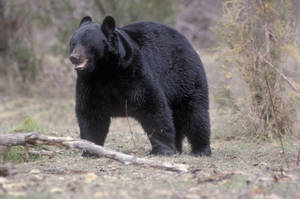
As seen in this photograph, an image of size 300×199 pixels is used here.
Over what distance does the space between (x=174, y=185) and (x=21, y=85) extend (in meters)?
12.8

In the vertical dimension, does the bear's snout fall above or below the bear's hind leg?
above

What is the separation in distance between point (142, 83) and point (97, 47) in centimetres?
79

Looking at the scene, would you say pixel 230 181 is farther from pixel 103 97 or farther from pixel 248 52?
pixel 248 52

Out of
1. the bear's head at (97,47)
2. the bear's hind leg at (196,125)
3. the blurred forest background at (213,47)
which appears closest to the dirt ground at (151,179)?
the bear's hind leg at (196,125)

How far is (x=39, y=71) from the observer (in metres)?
16.5

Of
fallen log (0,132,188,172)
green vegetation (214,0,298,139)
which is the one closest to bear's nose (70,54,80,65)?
fallen log (0,132,188,172)

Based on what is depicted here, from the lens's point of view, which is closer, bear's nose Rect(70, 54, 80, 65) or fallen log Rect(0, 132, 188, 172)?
fallen log Rect(0, 132, 188, 172)

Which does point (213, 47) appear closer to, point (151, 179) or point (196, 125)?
point (196, 125)

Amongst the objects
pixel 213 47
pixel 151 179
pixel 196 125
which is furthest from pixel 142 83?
pixel 213 47

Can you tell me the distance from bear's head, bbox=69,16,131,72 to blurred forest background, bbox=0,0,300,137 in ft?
6.15

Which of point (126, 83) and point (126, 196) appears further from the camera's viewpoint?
point (126, 83)

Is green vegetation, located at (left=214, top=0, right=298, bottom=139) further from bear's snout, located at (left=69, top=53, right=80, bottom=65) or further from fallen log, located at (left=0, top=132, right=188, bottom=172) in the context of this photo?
fallen log, located at (left=0, top=132, right=188, bottom=172)

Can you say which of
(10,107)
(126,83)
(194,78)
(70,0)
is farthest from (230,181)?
(70,0)

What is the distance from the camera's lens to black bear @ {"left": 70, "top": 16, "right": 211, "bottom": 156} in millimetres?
6137
